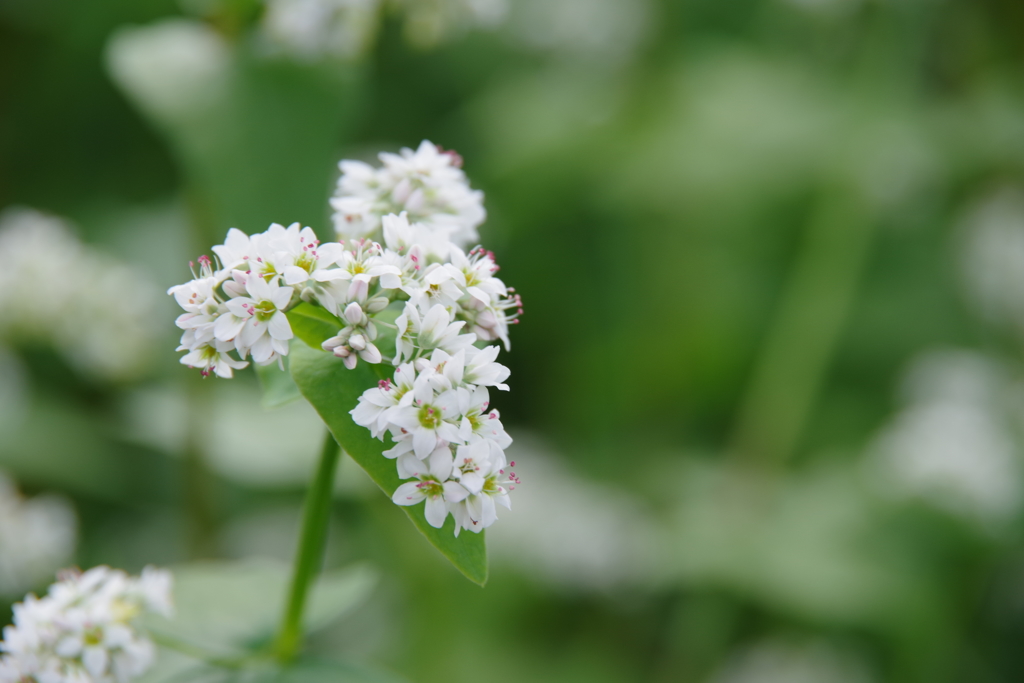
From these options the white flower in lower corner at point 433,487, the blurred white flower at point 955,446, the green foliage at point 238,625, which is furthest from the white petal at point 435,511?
the blurred white flower at point 955,446

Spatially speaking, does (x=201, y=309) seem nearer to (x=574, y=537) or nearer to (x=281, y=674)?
(x=281, y=674)

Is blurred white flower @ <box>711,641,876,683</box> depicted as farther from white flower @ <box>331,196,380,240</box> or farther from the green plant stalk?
white flower @ <box>331,196,380,240</box>

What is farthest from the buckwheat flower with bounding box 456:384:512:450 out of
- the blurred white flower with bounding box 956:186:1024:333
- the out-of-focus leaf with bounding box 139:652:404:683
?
the blurred white flower with bounding box 956:186:1024:333

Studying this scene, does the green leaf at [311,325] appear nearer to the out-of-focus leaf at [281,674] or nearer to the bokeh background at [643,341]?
the out-of-focus leaf at [281,674]

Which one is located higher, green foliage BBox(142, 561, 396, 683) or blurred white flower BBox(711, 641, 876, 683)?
blurred white flower BBox(711, 641, 876, 683)

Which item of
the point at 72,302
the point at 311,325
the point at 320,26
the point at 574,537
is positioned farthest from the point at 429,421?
the point at 574,537

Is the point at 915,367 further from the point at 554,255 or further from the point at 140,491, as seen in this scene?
the point at 140,491

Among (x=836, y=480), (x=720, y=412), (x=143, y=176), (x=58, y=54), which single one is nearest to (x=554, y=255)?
(x=720, y=412)
